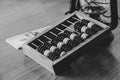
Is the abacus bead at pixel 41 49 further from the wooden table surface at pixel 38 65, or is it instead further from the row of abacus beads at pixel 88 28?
the row of abacus beads at pixel 88 28

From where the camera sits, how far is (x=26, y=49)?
0.96m

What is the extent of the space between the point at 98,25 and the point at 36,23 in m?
0.37

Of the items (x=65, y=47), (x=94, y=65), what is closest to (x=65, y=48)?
(x=65, y=47)

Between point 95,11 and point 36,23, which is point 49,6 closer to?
point 36,23

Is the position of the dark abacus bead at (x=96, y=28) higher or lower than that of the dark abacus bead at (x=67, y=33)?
higher

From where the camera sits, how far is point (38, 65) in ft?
3.06

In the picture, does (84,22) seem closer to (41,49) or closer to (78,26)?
(78,26)

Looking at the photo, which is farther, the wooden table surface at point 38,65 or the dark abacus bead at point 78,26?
the dark abacus bead at point 78,26

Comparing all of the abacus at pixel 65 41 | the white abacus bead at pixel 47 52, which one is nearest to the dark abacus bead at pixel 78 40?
the abacus at pixel 65 41

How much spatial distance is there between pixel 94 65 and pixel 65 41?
0.14m

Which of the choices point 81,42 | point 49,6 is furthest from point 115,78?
point 49,6

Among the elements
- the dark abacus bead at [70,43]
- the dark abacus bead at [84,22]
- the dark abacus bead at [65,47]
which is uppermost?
the dark abacus bead at [84,22]

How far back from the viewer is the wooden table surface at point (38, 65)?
33.8 inches

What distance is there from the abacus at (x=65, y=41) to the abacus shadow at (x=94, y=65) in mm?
29
